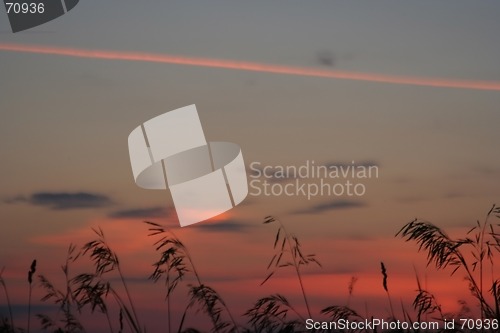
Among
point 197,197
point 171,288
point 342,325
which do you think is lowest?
point 342,325

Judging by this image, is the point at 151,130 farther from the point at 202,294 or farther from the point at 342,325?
the point at 342,325

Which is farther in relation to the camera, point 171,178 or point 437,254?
point 171,178

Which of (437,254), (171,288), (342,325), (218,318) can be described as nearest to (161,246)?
(171,288)

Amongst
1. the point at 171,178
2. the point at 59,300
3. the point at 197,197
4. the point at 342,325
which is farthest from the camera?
the point at 171,178

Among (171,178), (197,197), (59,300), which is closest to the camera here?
(59,300)

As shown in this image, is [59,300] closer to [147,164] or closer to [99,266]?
[99,266]

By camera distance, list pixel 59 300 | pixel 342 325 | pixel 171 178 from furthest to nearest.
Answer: pixel 171 178
pixel 59 300
pixel 342 325

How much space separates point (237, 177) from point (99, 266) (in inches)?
187

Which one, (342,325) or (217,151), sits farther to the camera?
(217,151)

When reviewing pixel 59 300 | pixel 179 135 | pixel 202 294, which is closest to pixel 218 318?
pixel 202 294

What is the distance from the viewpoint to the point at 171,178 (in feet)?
47.6

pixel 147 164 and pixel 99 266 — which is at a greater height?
pixel 147 164

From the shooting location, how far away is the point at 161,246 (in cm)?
915

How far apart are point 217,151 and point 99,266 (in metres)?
6.31
